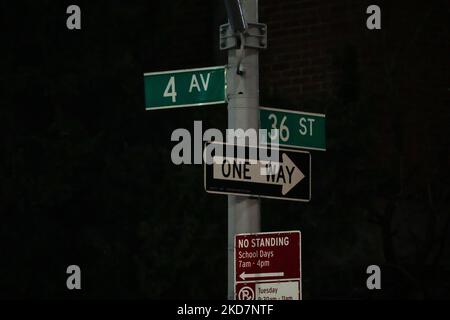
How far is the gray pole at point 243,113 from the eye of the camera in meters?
9.88

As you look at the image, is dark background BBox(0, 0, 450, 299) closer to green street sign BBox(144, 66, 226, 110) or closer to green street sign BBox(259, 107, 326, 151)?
green street sign BBox(259, 107, 326, 151)

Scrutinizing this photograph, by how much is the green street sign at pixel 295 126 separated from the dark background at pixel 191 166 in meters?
3.38

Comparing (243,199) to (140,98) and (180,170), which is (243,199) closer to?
(180,170)

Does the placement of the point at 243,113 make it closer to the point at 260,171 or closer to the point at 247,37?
the point at 260,171

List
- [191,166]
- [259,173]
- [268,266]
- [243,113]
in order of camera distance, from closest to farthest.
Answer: [268,266]
[259,173]
[243,113]
[191,166]

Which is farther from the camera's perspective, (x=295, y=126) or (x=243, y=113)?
(x=295, y=126)

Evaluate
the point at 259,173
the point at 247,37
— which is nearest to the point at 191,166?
the point at 247,37

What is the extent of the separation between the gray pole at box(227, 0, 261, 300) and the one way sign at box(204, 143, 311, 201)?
177 millimetres

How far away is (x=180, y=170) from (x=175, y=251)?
111 cm

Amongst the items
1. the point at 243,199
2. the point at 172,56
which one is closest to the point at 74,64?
the point at 172,56

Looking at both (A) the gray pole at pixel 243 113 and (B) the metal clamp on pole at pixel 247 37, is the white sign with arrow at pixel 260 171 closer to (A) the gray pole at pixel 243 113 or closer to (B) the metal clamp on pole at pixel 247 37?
(A) the gray pole at pixel 243 113

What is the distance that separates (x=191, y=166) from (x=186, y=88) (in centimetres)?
410

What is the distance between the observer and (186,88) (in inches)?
407

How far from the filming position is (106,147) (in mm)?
15211
